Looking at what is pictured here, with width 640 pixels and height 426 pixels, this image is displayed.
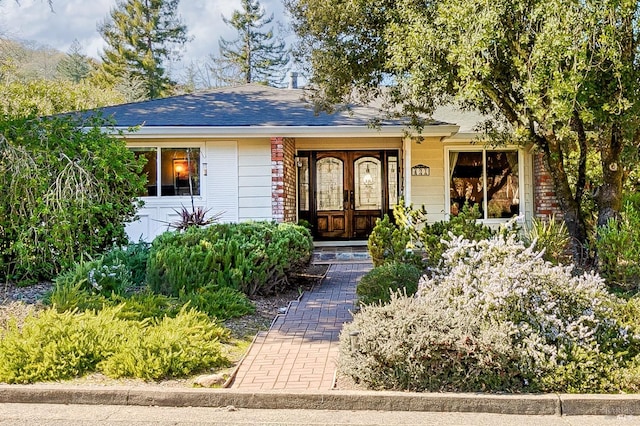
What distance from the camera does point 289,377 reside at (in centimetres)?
401

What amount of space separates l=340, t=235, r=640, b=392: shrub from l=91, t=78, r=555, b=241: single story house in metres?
6.26

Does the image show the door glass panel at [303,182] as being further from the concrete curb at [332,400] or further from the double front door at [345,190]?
the concrete curb at [332,400]

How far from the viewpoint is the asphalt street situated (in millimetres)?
3354

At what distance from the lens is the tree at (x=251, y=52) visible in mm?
34344

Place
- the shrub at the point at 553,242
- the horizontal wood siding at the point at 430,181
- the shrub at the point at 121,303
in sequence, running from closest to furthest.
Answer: the shrub at the point at 121,303 → the shrub at the point at 553,242 → the horizontal wood siding at the point at 430,181

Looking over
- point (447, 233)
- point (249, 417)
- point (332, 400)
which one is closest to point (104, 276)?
point (249, 417)

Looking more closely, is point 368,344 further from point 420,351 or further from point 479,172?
point 479,172

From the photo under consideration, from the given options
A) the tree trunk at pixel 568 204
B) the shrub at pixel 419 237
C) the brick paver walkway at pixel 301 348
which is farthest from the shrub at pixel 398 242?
the tree trunk at pixel 568 204

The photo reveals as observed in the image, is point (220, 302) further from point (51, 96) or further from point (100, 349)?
point (51, 96)

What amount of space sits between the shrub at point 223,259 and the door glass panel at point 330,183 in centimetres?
563

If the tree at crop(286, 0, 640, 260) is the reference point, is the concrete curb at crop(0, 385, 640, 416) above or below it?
below

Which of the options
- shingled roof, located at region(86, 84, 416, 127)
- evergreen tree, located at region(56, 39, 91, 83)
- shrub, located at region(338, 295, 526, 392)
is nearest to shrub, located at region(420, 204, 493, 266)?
shrub, located at region(338, 295, 526, 392)

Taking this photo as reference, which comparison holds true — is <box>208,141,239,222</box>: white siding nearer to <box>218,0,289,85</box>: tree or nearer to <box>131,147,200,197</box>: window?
<box>131,147,200,197</box>: window

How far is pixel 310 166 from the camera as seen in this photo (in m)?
12.7
